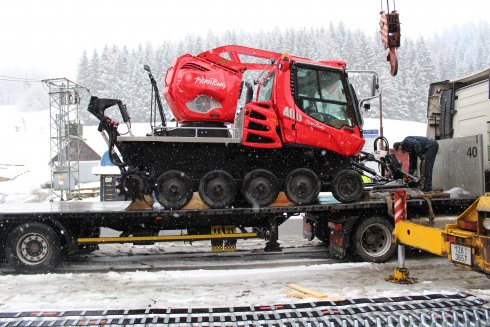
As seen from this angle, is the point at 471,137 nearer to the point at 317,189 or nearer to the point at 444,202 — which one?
the point at 444,202

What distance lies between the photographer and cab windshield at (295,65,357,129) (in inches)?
327

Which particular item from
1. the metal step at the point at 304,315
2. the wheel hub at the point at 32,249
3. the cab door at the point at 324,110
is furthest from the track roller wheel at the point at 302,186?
the wheel hub at the point at 32,249

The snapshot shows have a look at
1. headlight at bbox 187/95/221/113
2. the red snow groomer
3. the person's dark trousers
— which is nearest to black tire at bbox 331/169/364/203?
the red snow groomer

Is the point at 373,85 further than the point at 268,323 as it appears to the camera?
Yes

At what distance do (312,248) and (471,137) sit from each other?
12.3ft

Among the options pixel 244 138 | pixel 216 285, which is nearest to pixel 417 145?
pixel 244 138

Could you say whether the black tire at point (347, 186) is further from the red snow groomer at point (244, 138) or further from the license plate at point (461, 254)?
the license plate at point (461, 254)

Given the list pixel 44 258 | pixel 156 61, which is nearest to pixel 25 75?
pixel 156 61

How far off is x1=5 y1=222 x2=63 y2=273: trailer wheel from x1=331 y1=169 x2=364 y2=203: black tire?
4.97 m

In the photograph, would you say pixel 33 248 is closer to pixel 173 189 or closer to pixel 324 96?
pixel 173 189

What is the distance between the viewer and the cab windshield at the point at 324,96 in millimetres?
8305

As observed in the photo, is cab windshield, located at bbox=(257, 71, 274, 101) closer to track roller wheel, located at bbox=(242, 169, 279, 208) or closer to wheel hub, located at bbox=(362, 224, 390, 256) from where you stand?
track roller wheel, located at bbox=(242, 169, 279, 208)

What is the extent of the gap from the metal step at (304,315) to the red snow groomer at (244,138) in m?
2.85

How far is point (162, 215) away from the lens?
797 cm
